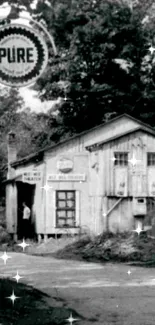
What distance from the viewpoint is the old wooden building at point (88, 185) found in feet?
29.9

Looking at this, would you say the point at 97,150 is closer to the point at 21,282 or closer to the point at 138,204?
the point at 138,204

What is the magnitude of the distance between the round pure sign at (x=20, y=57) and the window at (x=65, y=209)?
5484mm

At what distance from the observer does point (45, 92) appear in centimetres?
616

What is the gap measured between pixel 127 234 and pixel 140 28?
16.2 feet

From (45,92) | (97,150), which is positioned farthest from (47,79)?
(97,150)

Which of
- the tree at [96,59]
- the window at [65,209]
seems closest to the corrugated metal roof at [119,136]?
the window at [65,209]

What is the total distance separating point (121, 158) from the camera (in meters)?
10.8

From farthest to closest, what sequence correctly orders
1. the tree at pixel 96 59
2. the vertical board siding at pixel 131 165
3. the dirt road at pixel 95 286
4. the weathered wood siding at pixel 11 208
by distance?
the vertical board siding at pixel 131 165 → the weathered wood siding at pixel 11 208 → the tree at pixel 96 59 → the dirt road at pixel 95 286

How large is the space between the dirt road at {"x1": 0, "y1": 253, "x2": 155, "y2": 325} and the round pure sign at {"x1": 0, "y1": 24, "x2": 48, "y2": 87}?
6.43ft

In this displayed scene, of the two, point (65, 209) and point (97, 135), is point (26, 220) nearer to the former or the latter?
point (65, 209)

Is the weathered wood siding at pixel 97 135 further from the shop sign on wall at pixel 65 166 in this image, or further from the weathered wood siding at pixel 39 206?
the weathered wood siding at pixel 39 206

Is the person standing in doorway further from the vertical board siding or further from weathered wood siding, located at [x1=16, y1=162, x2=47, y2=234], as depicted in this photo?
the vertical board siding

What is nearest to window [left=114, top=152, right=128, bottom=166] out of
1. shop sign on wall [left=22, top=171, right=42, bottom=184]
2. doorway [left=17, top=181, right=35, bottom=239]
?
doorway [left=17, top=181, right=35, bottom=239]

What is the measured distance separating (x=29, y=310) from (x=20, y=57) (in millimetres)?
2101
